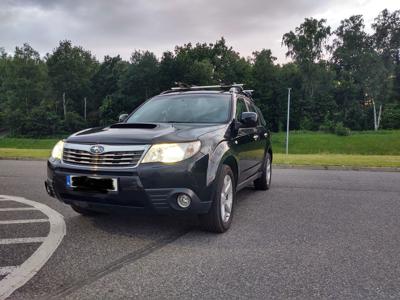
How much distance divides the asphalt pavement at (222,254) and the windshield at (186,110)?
1347 millimetres

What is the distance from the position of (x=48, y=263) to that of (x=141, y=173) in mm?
1155

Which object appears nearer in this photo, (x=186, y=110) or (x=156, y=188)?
(x=156, y=188)

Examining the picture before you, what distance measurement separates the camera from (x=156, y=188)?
Answer: 3764 mm

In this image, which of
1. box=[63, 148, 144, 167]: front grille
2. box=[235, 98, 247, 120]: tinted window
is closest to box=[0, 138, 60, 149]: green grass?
box=[235, 98, 247, 120]: tinted window

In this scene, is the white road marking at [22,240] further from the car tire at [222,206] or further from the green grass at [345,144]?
the green grass at [345,144]

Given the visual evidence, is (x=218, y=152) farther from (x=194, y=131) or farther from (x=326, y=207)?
(x=326, y=207)

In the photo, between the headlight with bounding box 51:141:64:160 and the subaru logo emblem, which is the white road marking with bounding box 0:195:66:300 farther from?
the subaru logo emblem

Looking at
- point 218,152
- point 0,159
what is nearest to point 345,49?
point 0,159

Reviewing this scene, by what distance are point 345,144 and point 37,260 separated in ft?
146

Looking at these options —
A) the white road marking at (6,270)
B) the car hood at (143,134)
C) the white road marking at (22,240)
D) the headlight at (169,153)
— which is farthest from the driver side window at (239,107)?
the white road marking at (6,270)

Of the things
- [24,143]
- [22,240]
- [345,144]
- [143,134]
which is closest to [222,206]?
[143,134]

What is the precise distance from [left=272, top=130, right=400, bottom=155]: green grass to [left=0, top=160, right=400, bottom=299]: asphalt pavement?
3699cm

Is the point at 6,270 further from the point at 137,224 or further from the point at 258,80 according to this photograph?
the point at 258,80

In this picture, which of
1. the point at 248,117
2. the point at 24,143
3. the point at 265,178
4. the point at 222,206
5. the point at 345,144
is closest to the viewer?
the point at 222,206
